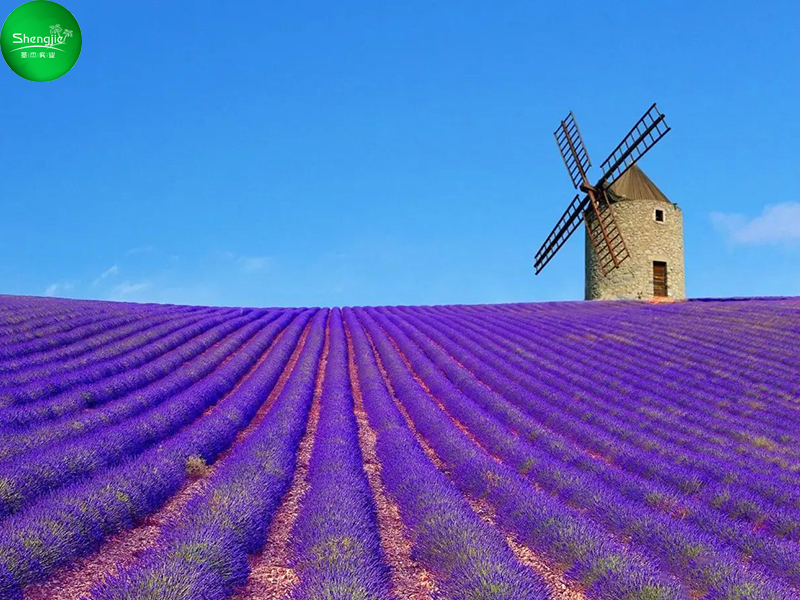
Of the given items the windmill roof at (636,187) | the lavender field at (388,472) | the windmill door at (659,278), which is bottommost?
the lavender field at (388,472)

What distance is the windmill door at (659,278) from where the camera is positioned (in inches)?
1040

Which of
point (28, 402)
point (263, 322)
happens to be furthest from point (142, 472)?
Result: point (263, 322)

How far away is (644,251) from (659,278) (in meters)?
1.46

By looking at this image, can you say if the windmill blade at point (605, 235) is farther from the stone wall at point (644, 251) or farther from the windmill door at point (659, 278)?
the windmill door at point (659, 278)

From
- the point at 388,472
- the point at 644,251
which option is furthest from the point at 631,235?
the point at 388,472

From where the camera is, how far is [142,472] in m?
5.18

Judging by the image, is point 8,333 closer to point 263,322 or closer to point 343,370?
point 343,370

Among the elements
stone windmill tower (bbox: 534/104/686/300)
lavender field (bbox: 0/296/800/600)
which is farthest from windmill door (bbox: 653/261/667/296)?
lavender field (bbox: 0/296/800/600)

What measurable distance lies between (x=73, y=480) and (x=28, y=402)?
2924mm

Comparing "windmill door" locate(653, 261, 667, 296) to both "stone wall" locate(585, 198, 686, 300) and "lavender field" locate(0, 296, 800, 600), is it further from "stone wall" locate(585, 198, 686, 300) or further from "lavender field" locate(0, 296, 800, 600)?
"lavender field" locate(0, 296, 800, 600)

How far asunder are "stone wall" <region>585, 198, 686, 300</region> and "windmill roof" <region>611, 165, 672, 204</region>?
0.67 m

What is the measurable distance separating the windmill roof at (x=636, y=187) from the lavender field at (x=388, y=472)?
50.1 ft

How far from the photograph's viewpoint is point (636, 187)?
27.7m

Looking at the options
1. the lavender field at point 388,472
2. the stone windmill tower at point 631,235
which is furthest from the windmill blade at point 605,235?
the lavender field at point 388,472
